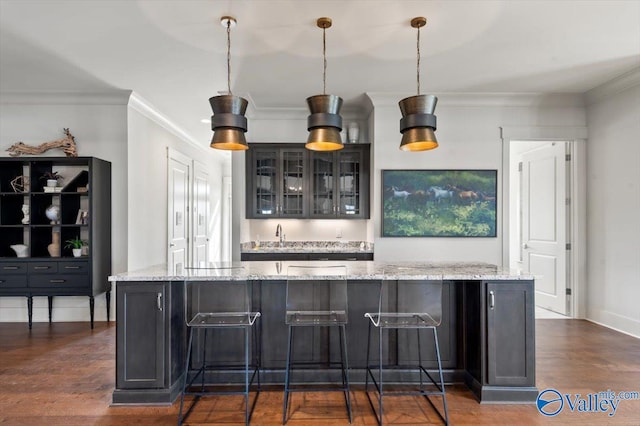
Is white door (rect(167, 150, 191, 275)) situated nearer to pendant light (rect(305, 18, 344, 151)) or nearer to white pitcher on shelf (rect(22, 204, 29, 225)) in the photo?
white pitcher on shelf (rect(22, 204, 29, 225))

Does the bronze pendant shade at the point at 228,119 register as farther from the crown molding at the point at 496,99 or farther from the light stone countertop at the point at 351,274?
the crown molding at the point at 496,99

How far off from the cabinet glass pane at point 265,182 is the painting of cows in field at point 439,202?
1449 millimetres

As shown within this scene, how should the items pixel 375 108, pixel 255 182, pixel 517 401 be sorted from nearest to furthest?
pixel 517 401, pixel 375 108, pixel 255 182

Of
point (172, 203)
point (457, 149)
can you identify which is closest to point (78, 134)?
point (172, 203)

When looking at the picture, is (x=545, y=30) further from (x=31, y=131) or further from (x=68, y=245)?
(x=31, y=131)

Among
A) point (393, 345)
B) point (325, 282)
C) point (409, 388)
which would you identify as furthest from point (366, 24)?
point (409, 388)

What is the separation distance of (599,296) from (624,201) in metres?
1.19

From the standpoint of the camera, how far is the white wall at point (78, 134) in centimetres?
457

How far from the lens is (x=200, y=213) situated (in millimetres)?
7391

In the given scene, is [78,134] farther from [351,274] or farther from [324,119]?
[351,274]

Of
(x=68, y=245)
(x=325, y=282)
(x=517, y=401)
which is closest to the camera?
(x=517, y=401)

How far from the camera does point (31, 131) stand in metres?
4.59

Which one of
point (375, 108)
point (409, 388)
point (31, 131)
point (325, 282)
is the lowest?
point (409, 388)
